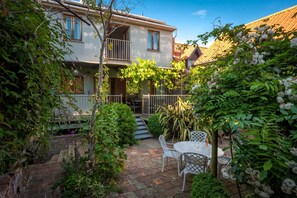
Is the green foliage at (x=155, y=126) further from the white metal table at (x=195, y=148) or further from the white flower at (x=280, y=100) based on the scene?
the white flower at (x=280, y=100)

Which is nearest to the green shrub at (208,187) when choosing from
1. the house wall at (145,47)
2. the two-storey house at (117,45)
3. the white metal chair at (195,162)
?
the white metal chair at (195,162)

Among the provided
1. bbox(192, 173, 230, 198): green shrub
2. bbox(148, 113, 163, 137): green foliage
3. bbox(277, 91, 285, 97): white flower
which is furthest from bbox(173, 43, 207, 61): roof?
bbox(148, 113, 163, 137): green foliage

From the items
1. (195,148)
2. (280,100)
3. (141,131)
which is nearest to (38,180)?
(195,148)

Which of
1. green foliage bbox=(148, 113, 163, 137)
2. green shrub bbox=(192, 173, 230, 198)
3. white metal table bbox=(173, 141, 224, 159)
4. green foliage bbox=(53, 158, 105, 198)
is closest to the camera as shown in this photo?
green shrub bbox=(192, 173, 230, 198)

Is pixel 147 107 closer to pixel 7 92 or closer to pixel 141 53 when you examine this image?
pixel 141 53

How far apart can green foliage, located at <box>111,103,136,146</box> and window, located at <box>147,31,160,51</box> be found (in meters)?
5.22

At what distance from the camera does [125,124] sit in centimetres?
627

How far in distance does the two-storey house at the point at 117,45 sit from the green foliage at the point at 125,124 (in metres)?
2.33

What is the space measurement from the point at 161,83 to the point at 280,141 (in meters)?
9.59

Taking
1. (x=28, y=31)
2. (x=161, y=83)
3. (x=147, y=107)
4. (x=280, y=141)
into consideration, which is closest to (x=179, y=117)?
(x=147, y=107)

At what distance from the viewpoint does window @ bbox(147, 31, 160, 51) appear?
10064 mm

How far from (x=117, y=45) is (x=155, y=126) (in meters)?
5.20

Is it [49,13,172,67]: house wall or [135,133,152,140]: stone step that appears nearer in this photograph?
[135,133,152,140]: stone step

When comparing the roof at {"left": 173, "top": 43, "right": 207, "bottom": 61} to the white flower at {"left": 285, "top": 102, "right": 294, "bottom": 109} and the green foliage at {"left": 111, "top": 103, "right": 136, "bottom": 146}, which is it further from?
the green foliage at {"left": 111, "top": 103, "right": 136, "bottom": 146}
